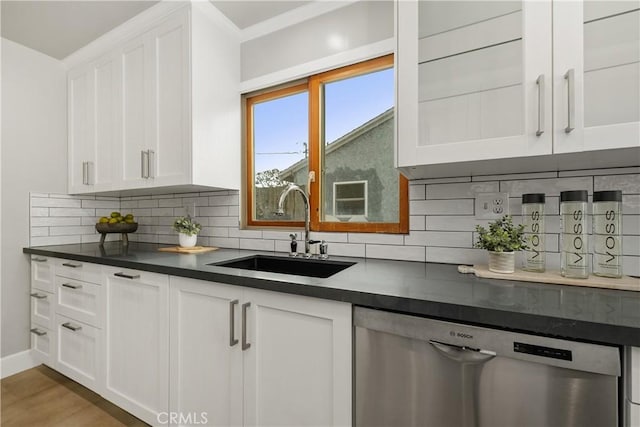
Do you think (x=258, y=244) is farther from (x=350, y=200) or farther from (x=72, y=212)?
(x=72, y=212)

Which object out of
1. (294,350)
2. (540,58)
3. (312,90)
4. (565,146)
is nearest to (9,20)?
(312,90)

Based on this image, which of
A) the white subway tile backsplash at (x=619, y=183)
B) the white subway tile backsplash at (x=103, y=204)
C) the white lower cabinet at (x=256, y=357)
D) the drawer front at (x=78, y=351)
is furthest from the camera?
the white subway tile backsplash at (x=103, y=204)

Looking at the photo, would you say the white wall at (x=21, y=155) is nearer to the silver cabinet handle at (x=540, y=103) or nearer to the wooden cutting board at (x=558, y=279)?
the wooden cutting board at (x=558, y=279)

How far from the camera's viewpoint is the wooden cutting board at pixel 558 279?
94 centimetres

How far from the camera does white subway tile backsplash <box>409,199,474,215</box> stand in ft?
4.63

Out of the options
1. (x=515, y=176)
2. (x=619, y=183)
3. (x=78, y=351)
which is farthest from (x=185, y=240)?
(x=619, y=183)

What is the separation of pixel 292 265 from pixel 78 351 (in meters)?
1.49

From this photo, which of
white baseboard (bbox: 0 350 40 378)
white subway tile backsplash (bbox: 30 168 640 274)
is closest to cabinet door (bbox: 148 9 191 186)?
white subway tile backsplash (bbox: 30 168 640 274)

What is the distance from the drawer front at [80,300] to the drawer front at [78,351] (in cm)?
5

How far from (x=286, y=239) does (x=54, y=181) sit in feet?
6.70

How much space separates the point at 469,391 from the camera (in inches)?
32.0

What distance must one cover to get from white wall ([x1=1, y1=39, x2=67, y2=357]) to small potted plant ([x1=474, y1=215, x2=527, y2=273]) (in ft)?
10.1

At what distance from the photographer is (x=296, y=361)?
1.08 metres

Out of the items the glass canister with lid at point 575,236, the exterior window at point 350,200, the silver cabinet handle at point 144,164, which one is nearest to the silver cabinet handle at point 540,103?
the glass canister with lid at point 575,236
